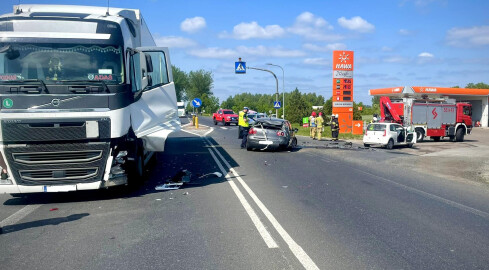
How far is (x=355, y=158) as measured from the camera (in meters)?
16.4

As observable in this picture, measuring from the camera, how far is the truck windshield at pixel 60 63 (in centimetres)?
733

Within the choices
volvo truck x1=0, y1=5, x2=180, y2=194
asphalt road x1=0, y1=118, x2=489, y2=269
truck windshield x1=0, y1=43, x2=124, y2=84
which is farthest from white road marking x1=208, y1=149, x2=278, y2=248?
truck windshield x1=0, y1=43, x2=124, y2=84

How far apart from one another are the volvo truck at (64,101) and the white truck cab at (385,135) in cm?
1678

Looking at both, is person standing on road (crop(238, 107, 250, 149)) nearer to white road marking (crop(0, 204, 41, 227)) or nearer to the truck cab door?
the truck cab door

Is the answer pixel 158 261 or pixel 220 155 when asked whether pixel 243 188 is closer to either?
pixel 158 261

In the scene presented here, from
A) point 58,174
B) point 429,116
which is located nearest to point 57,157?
point 58,174

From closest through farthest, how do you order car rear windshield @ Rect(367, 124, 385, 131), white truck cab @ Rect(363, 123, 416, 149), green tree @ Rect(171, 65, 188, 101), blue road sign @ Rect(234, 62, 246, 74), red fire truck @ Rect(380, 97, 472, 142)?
1. white truck cab @ Rect(363, 123, 416, 149)
2. car rear windshield @ Rect(367, 124, 385, 131)
3. red fire truck @ Rect(380, 97, 472, 142)
4. blue road sign @ Rect(234, 62, 246, 74)
5. green tree @ Rect(171, 65, 188, 101)

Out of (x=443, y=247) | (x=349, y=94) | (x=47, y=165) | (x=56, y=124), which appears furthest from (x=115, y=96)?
(x=349, y=94)

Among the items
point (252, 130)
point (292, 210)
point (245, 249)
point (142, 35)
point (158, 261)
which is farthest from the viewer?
point (252, 130)

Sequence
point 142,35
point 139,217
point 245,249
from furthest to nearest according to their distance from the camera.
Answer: point 142,35 → point 139,217 → point 245,249

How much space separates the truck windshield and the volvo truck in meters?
0.02

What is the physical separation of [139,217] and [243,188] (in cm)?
308

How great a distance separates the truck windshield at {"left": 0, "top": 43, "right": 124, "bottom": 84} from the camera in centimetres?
733

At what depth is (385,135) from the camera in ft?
72.2
